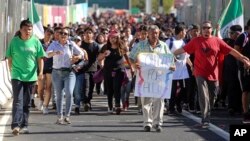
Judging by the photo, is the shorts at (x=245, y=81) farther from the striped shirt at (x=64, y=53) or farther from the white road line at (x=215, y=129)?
the striped shirt at (x=64, y=53)

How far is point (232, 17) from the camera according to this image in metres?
18.5

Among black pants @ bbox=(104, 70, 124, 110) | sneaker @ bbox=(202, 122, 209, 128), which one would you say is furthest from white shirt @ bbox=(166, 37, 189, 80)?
sneaker @ bbox=(202, 122, 209, 128)

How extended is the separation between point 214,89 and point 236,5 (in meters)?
4.30

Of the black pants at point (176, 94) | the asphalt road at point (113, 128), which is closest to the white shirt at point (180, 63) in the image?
the black pants at point (176, 94)

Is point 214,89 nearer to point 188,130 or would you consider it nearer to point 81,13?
point 188,130

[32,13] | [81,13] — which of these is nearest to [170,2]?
[81,13]

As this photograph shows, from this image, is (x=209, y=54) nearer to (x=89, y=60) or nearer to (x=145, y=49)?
(x=145, y=49)

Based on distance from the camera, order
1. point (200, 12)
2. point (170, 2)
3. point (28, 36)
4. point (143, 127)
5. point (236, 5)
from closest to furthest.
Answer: point (28, 36)
point (143, 127)
point (236, 5)
point (200, 12)
point (170, 2)

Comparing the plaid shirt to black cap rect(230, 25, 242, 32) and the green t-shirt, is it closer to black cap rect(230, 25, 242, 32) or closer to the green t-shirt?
the green t-shirt

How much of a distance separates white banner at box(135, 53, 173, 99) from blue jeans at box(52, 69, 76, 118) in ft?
4.70

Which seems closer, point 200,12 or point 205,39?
point 205,39

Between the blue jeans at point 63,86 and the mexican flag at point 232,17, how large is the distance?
4.68m

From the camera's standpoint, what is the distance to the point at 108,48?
17.4 m

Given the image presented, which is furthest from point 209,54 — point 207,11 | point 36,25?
point 207,11
